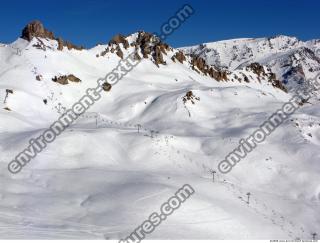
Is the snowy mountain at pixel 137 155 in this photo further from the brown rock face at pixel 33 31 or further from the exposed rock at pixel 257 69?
the exposed rock at pixel 257 69

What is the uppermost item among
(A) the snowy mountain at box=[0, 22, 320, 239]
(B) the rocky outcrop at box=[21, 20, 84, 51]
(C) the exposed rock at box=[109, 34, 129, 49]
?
(C) the exposed rock at box=[109, 34, 129, 49]

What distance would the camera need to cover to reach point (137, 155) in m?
44.2

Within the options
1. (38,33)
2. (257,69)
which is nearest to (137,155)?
(38,33)

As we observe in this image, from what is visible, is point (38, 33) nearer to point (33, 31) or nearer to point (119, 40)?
point (33, 31)

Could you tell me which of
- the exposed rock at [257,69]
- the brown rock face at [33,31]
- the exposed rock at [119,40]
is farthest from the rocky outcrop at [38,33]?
the exposed rock at [257,69]

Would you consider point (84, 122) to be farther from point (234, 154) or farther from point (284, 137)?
point (284, 137)

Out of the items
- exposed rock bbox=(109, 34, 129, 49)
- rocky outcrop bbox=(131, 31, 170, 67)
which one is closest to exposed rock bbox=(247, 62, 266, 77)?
rocky outcrop bbox=(131, 31, 170, 67)

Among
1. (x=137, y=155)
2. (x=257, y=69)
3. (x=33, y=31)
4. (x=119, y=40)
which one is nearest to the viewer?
(x=137, y=155)

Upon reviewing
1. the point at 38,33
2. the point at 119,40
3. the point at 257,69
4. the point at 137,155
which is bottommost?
the point at 137,155

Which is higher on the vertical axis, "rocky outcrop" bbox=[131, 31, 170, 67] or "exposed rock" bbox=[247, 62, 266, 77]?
"exposed rock" bbox=[247, 62, 266, 77]

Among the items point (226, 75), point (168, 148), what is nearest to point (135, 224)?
point (168, 148)

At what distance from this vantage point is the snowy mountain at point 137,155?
85.1 feet

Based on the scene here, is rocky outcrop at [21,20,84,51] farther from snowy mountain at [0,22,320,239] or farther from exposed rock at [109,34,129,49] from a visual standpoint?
exposed rock at [109,34,129,49]

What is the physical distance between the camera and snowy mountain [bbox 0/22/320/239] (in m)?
25.9
